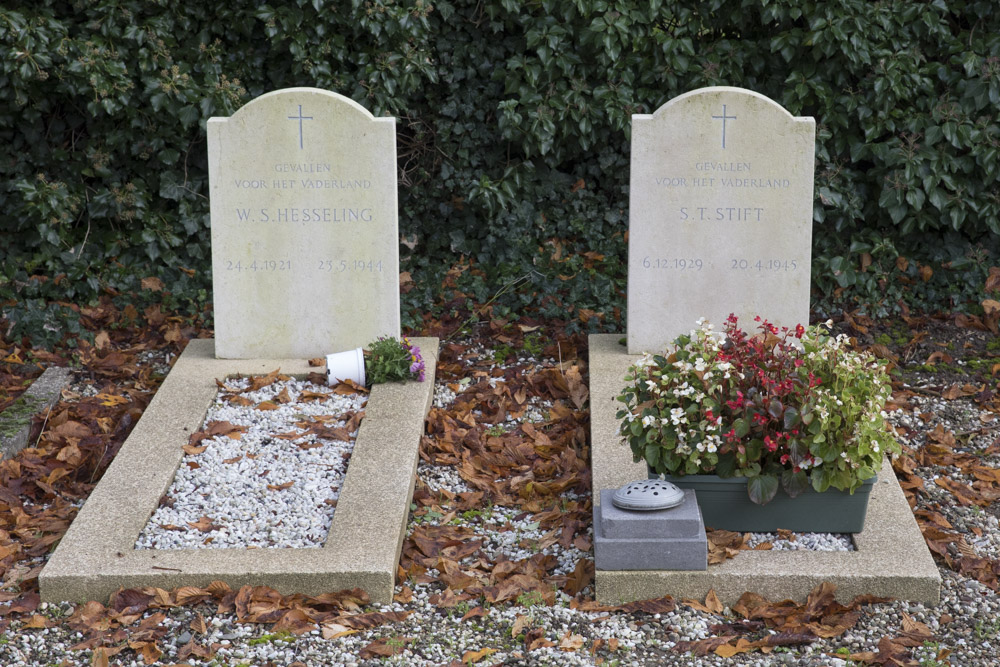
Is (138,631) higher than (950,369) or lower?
lower

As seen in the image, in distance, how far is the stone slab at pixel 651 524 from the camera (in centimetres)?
369

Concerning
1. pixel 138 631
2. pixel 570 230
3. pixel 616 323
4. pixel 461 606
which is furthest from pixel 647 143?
pixel 138 631

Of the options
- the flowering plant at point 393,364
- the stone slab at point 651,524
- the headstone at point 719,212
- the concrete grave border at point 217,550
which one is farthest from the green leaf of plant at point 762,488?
the flowering plant at point 393,364

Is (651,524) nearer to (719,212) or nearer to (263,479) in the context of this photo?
(263,479)

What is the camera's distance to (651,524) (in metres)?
3.69

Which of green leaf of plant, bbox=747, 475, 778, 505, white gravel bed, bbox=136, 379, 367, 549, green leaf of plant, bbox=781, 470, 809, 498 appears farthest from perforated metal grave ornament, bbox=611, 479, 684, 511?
white gravel bed, bbox=136, 379, 367, 549

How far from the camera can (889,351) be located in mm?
6195

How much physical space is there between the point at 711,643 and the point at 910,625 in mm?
659

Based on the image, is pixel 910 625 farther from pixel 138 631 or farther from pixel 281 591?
pixel 138 631

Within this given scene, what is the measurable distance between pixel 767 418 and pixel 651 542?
2.01 feet

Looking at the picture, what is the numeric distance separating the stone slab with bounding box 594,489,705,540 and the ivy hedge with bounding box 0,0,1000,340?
114 inches

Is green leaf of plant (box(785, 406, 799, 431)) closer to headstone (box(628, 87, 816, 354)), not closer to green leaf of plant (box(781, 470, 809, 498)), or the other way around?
green leaf of plant (box(781, 470, 809, 498))

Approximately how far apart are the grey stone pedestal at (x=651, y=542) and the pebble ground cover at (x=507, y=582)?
0.13 metres

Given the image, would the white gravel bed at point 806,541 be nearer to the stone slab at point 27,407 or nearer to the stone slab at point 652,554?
the stone slab at point 652,554
